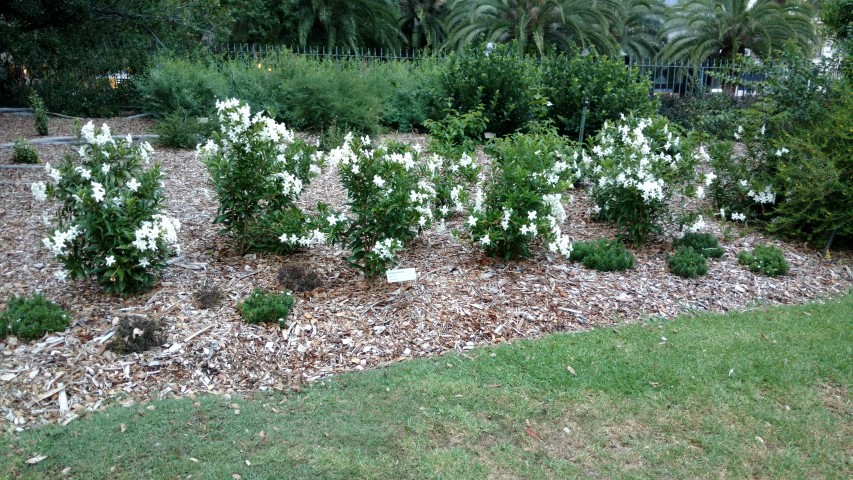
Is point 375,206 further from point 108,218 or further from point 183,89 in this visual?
point 183,89

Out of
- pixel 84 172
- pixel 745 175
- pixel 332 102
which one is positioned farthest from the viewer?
pixel 332 102

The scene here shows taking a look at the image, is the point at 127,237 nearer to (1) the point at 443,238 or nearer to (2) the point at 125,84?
(1) the point at 443,238

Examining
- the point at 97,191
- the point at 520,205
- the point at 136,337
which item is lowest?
the point at 136,337

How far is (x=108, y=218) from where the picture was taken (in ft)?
15.3

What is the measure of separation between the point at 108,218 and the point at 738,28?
16.4 m

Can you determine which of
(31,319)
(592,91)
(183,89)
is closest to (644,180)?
(592,91)

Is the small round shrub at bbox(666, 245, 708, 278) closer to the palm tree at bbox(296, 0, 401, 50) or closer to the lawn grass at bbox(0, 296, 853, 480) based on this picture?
the lawn grass at bbox(0, 296, 853, 480)

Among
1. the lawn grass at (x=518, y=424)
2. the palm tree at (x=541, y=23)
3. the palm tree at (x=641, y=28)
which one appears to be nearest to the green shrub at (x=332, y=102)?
the lawn grass at (x=518, y=424)

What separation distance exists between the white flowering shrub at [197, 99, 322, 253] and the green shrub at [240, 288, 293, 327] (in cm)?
75

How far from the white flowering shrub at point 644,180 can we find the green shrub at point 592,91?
217 cm

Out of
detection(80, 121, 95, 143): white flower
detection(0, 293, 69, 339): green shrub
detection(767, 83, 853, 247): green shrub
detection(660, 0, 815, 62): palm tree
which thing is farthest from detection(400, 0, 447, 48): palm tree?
detection(0, 293, 69, 339): green shrub

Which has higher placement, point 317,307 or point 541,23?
point 541,23

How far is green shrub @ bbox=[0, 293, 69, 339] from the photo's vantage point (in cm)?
436

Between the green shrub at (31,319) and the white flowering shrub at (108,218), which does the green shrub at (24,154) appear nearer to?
the white flowering shrub at (108,218)
